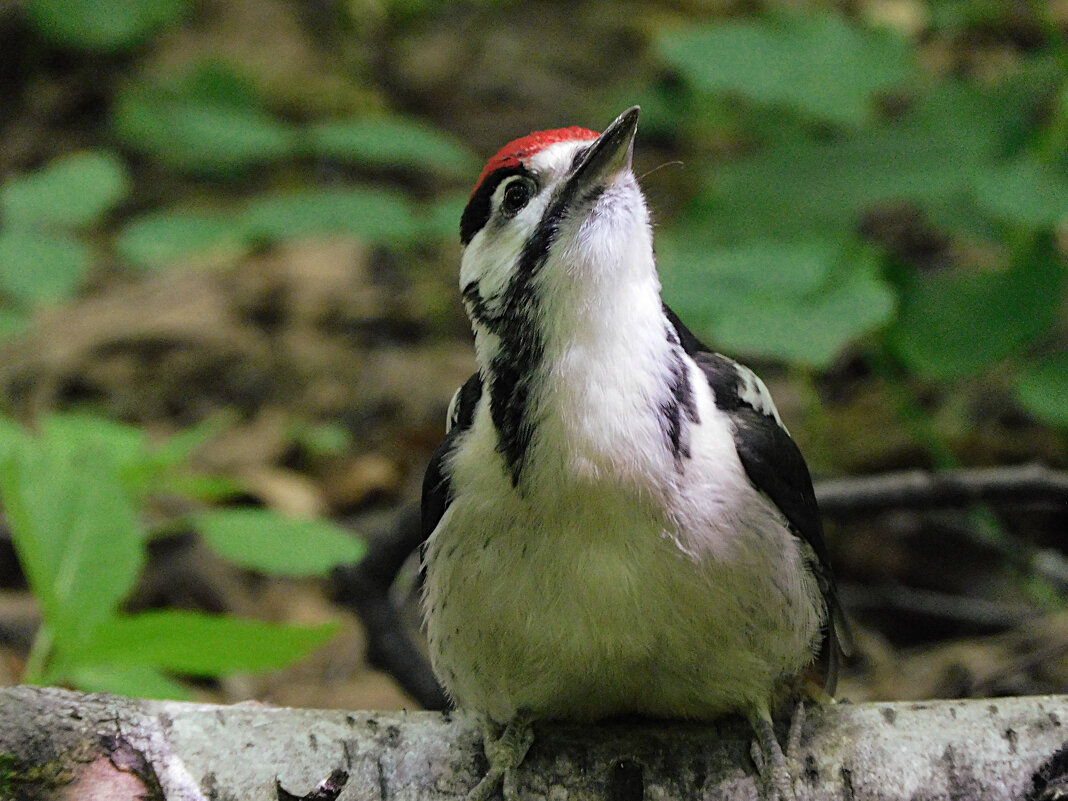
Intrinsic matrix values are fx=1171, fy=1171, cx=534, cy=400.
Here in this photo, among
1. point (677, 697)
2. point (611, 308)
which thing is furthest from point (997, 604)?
point (611, 308)

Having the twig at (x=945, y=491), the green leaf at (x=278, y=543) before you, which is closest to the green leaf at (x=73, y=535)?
the green leaf at (x=278, y=543)

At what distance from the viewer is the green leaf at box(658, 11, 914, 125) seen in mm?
4098

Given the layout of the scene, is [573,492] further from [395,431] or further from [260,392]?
[260,392]

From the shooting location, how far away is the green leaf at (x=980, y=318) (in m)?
3.46

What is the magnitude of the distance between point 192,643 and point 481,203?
0.99 m

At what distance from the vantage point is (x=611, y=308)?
1.91m

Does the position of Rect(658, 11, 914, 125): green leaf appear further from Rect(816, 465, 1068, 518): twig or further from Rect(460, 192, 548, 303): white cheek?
Rect(460, 192, 548, 303): white cheek

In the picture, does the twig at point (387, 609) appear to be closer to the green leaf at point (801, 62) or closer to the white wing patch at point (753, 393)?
the white wing patch at point (753, 393)

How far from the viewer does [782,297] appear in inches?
131

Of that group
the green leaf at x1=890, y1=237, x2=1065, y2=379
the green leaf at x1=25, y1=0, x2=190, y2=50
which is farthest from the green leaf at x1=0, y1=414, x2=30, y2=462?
the green leaf at x1=25, y1=0, x2=190, y2=50

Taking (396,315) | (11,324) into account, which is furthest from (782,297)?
(396,315)

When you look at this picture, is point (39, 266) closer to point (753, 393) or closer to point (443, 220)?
point (443, 220)

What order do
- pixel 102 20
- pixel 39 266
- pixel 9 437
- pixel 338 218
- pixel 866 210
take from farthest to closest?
pixel 102 20 < pixel 338 218 < pixel 866 210 < pixel 39 266 < pixel 9 437

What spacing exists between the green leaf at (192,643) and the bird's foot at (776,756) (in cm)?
85
